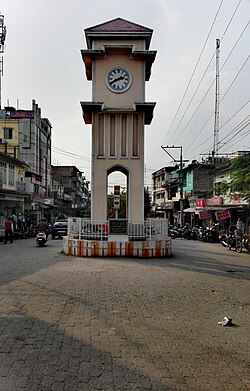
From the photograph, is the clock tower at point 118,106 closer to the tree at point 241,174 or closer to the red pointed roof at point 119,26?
the red pointed roof at point 119,26

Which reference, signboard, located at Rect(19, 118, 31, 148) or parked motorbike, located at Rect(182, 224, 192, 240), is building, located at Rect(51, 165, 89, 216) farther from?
parked motorbike, located at Rect(182, 224, 192, 240)

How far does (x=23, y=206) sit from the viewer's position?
4538cm

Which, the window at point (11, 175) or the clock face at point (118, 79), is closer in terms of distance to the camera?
the clock face at point (118, 79)

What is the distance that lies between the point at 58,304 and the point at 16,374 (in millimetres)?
3655

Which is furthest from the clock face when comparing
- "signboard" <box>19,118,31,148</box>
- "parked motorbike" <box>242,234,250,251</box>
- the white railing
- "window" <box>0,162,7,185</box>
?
"signboard" <box>19,118,31,148</box>

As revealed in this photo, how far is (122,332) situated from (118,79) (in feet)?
49.0

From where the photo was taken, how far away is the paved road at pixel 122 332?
485 cm

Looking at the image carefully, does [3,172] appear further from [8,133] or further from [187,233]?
[187,233]

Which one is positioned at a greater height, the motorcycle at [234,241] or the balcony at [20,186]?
the balcony at [20,186]

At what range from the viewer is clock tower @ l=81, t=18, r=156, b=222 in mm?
19266

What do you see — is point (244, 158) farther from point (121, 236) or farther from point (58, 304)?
point (58, 304)

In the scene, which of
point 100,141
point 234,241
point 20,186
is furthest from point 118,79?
point 20,186

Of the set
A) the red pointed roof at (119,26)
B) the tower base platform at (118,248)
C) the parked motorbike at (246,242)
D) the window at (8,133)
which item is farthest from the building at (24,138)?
the tower base platform at (118,248)

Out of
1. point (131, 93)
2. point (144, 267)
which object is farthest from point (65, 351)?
point (131, 93)
